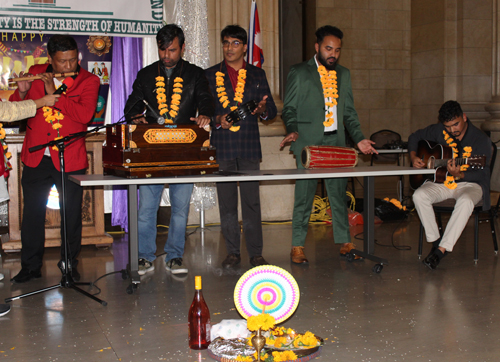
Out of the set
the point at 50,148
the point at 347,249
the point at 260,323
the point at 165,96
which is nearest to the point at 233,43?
the point at 165,96

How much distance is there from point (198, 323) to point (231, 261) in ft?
6.22

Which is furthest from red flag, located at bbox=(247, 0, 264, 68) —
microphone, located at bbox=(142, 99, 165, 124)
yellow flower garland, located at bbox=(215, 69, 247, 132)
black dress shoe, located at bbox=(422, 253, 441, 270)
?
black dress shoe, located at bbox=(422, 253, 441, 270)

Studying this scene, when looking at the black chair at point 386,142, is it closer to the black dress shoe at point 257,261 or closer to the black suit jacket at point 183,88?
the black dress shoe at point 257,261

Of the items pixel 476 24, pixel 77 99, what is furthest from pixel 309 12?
pixel 77 99

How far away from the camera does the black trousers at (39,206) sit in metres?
4.28

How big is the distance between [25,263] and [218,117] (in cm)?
198

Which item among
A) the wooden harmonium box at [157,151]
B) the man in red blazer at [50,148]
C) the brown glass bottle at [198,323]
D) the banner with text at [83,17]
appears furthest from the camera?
the banner with text at [83,17]

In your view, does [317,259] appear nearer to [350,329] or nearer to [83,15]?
[350,329]

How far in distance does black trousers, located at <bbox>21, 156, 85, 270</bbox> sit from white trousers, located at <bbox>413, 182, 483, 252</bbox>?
3.00 metres

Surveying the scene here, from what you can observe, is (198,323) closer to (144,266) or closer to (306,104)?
(144,266)

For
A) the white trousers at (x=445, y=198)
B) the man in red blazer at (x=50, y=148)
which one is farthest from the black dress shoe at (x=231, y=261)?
the white trousers at (x=445, y=198)

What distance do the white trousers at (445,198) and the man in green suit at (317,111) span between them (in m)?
0.68

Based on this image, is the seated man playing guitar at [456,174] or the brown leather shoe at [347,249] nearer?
the seated man playing guitar at [456,174]

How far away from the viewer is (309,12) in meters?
11.4
